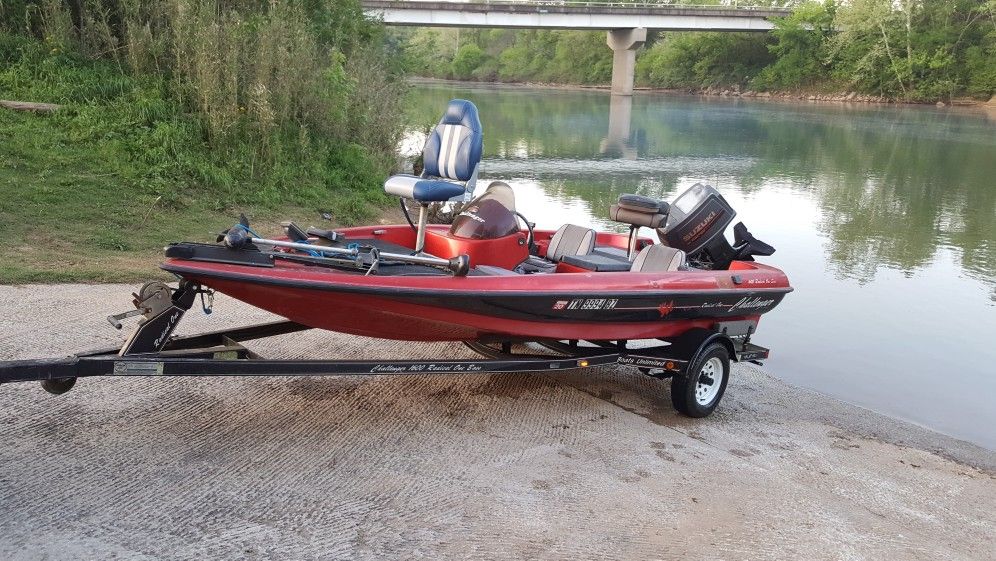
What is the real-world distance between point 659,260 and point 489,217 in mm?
1182

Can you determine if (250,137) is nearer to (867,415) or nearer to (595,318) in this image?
(595,318)

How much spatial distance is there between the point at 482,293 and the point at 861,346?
18.5 ft

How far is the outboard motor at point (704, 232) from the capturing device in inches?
251

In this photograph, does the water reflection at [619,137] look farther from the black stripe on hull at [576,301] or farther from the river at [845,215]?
the black stripe on hull at [576,301]

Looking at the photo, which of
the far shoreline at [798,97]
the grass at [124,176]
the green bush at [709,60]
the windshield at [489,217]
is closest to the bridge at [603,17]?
the far shoreline at [798,97]

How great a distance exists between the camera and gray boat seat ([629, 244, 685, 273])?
19.3ft

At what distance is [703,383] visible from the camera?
19.6 ft

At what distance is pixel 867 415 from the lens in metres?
6.96

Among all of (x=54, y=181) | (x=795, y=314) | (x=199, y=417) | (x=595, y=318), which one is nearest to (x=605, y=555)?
(x=595, y=318)

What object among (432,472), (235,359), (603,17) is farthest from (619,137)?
(603,17)

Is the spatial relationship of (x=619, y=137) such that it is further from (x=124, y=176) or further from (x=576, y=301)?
(x=576, y=301)

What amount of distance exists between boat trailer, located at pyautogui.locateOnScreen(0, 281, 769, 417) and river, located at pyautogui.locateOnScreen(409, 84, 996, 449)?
8.26ft

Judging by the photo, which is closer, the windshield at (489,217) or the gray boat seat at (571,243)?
the windshield at (489,217)

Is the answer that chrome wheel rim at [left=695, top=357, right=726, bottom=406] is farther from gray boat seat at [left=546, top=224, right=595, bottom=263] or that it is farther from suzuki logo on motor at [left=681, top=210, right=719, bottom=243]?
gray boat seat at [left=546, top=224, right=595, bottom=263]
